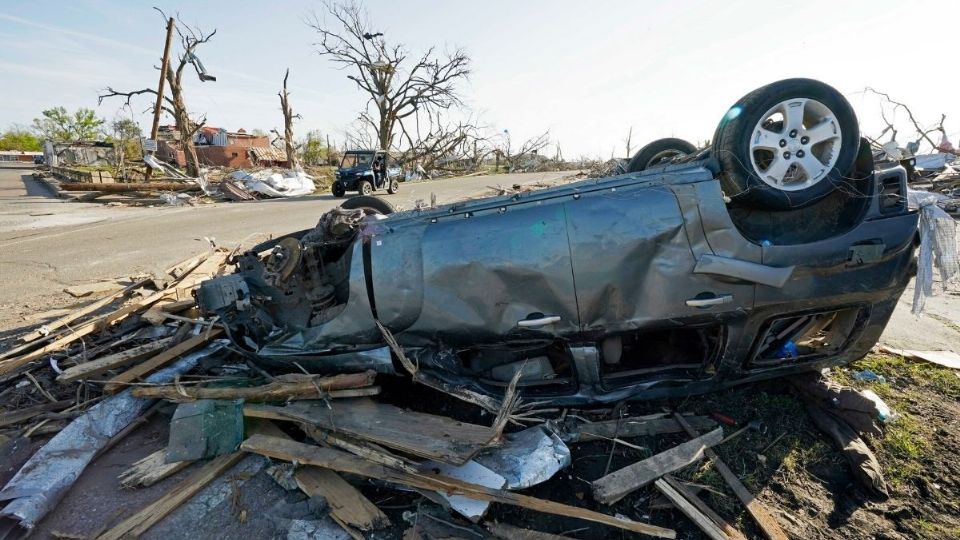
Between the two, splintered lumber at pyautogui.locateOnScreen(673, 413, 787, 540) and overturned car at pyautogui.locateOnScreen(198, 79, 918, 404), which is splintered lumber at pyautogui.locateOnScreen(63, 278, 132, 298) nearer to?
overturned car at pyautogui.locateOnScreen(198, 79, 918, 404)

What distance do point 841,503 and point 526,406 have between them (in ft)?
5.45

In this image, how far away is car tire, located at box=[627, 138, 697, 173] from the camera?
4.24m

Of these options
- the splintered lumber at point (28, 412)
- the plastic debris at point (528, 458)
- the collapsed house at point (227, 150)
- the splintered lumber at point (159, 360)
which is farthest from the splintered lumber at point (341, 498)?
the collapsed house at point (227, 150)

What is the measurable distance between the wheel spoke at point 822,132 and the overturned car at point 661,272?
0.01m

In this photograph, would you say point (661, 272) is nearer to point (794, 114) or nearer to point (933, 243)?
point (794, 114)

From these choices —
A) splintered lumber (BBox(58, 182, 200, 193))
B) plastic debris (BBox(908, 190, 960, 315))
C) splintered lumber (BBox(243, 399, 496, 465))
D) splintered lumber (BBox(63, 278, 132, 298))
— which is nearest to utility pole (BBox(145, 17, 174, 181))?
splintered lumber (BBox(58, 182, 200, 193))

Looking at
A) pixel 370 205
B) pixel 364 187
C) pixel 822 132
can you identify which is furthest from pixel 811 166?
pixel 364 187

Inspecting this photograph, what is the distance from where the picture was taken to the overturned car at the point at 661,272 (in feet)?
8.96

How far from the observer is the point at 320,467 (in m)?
2.64

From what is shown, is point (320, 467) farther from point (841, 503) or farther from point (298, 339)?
point (841, 503)

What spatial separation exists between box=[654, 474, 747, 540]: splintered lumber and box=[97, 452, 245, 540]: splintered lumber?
2.39 m

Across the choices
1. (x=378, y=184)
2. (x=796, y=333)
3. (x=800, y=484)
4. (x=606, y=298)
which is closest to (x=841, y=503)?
(x=800, y=484)

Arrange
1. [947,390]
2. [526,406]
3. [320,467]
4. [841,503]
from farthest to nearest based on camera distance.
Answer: [947,390] → [526,406] → [320,467] → [841,503]

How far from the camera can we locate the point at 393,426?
2648mm
